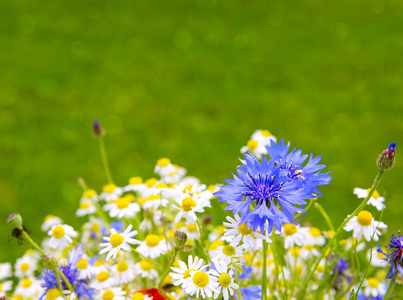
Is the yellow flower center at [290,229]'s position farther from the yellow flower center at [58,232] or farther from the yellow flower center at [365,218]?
the yellow flower center at [58,232]

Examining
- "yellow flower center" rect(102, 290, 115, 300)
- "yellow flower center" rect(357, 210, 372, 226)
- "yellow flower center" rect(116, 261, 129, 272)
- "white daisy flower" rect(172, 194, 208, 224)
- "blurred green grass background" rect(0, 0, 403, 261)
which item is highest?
"blurred green grass background" rect(0, 0, 403, 261)

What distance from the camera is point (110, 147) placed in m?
3.03

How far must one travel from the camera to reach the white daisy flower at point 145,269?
1.13m

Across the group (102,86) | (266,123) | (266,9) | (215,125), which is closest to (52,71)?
(102,86)

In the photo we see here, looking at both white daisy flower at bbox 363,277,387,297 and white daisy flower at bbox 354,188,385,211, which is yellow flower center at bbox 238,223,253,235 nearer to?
white daisy flower at bbox 354,188,385,211

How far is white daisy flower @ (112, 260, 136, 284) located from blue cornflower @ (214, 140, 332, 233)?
0.44 m

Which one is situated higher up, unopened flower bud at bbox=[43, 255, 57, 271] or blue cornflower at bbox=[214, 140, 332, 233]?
blue cornflower at bbox=[214, 140, 332, 233]

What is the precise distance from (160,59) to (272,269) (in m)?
2.96

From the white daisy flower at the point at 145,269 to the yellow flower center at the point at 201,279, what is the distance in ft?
0.92

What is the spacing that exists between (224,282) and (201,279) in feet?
0.14

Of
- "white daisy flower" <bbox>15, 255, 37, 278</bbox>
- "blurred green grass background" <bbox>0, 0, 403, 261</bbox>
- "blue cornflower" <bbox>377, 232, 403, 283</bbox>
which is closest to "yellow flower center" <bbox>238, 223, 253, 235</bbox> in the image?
"blue cornflower" <bbox>377, 232, 403, 283</bbox>

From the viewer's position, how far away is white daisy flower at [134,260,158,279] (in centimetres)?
113

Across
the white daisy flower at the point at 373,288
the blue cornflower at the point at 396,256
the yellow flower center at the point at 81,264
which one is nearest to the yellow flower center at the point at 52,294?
the yellow flower center at the point at 81,264

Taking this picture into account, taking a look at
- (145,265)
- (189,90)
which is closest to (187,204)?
(145,265)
